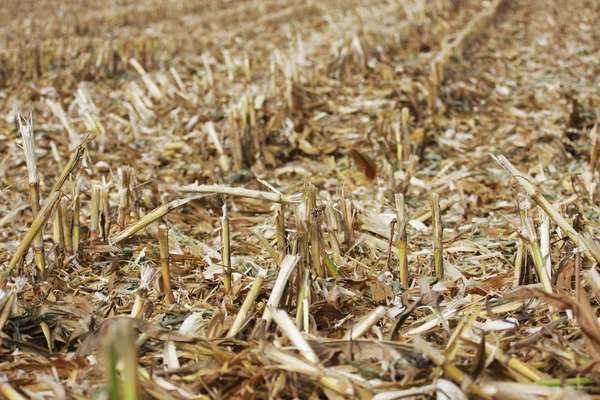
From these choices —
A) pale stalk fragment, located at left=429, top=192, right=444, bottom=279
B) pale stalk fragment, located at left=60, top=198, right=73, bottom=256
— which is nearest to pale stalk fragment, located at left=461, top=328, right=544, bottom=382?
pale stalk fragment, located at left=429, top=192, right=444, bottom=279

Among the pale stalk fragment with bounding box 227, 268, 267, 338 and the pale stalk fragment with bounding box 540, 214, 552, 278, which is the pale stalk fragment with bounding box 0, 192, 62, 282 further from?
the pale stalk fragment with bounding box 540, 214, 552, 278

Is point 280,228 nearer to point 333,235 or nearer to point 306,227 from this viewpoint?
point 306,227

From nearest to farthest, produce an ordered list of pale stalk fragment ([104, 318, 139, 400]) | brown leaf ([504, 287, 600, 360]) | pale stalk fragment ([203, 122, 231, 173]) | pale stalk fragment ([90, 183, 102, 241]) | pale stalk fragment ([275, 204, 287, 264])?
1. pale stalk fragment ([104, 318, 139, 400])
2. brown leaf ([504, 287, 600, 360])
3. pale stalk fragment ([275, 204, 287, 264])
4. pale stalk fragment ([90, 183, 102, 241])
5. pale stalk fragment ([203, 122, 231, 173])

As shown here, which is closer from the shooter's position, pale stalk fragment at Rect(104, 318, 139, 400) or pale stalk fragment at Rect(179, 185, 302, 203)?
pale stalk fragment at Rect(104, 318, 139, 400)

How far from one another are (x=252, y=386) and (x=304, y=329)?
30 cm

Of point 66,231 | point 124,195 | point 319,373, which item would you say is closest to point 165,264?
point 66,231

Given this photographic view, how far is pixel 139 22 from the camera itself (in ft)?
39.2

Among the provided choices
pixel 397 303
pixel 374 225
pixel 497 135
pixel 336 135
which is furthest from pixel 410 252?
pixel 497 135

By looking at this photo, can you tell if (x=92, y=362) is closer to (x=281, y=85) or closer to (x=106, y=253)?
(x=106, y=253)

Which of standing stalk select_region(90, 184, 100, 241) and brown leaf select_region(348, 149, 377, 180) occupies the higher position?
standing stalk select_region(90, 184, 100, 241)

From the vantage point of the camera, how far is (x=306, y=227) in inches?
A: 77.4

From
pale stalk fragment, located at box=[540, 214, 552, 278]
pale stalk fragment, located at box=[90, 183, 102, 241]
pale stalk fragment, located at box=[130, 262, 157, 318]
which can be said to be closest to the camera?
pale stalk fragment, located at box=[130, 262, 157, 318]

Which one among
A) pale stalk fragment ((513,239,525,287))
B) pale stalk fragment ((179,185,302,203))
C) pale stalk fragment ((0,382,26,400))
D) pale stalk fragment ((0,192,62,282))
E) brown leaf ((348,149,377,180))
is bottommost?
brown leaf ((348,149,377,180))

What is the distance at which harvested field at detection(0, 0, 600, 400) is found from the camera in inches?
59.8
